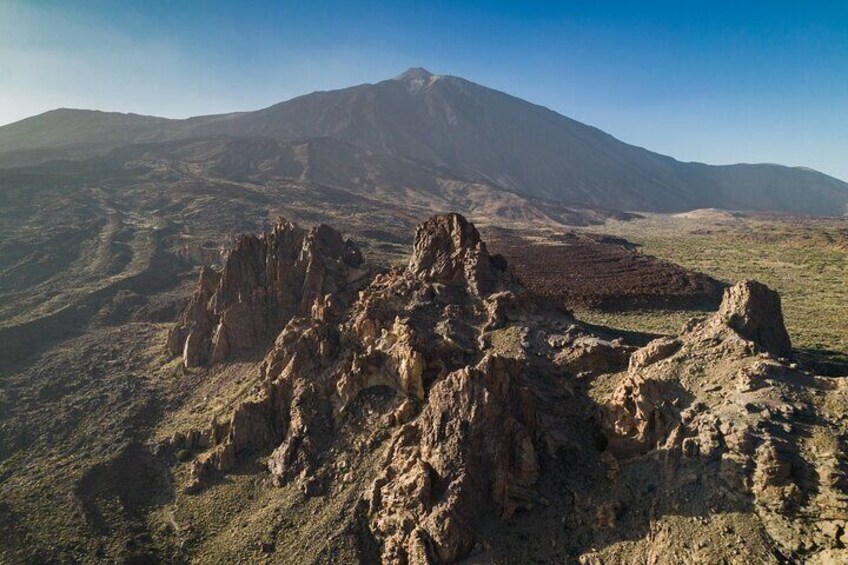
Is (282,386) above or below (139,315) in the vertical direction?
above

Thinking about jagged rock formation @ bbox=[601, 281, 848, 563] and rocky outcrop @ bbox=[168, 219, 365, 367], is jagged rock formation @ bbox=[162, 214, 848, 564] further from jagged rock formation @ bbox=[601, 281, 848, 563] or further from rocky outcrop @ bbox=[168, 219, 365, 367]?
rocky outcrop @ bbox=[168, 219, 365, 367]

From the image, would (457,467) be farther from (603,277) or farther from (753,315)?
(603,277)

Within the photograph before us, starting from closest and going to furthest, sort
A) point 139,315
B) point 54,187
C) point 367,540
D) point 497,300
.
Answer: point 367,540 < point 497,300 < point 139,315 < point 54,187

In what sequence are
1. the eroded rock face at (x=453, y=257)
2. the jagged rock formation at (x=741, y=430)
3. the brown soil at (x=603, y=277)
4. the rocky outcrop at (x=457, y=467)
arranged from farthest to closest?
the brown soil at (x=603, y=277) → the eroded rock face at (x=453, y=257) → the rocky outcrop at (x=457, y=467) → the jagged rock formation at (x=741, y=430)

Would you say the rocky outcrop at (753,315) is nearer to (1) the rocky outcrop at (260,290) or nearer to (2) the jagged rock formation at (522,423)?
(2) the jagged rock formation at (522,423)

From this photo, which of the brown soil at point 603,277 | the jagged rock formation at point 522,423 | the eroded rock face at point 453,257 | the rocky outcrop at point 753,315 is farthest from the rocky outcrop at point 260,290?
the brown soil at point 603,277

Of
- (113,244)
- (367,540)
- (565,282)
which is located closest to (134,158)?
(113,244)

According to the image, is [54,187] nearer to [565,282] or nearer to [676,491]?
[565,282]
